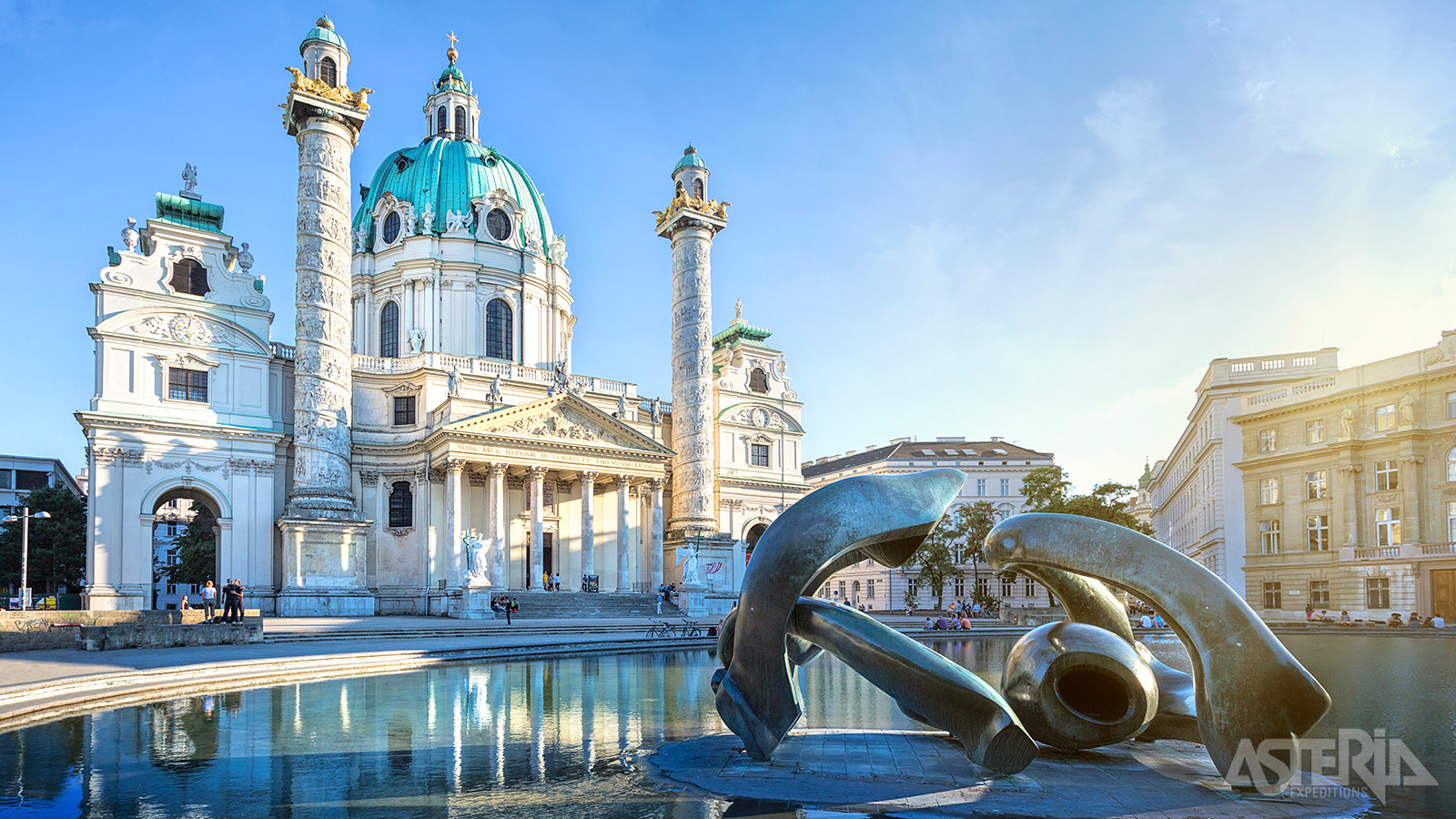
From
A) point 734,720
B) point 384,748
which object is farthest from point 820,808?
point 384,748

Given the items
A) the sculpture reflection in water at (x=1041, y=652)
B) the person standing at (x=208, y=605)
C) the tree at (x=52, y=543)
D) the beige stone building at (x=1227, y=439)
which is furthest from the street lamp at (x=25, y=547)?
the beige stone building at (x=1227, y=439)

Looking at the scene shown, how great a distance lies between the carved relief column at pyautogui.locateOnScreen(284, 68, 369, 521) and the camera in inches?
1551

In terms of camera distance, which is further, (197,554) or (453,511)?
(197,554)

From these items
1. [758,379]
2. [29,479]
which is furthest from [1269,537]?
[29,479]

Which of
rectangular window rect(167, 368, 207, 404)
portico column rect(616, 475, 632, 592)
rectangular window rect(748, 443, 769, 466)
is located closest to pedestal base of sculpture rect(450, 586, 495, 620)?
portico column rect(616, 475, 632, 592)

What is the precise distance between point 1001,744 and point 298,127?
4079 centimetres

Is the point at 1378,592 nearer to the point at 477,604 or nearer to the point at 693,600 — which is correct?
the point at 693,600

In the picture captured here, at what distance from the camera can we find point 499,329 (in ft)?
182

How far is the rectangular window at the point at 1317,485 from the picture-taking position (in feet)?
143

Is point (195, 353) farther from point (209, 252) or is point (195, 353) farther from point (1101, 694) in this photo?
point (1101, 694)

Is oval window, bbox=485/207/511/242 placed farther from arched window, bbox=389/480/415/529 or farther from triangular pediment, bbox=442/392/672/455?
arched window, bbox=389/480/415/529

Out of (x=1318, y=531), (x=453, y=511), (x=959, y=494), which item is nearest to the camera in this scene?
(x=1318, y=531)

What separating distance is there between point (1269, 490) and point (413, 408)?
4367 cm

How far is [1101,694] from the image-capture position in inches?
352
